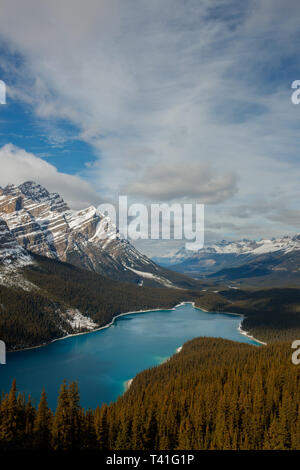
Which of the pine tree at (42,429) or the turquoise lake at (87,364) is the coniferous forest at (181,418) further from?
the turquoise lake at (87,364)

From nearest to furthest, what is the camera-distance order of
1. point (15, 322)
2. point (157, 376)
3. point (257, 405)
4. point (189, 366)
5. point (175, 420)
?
point (175, 420) → point (257, 405) → point (157, 376) → point (189, 366) → point (15, 322)
